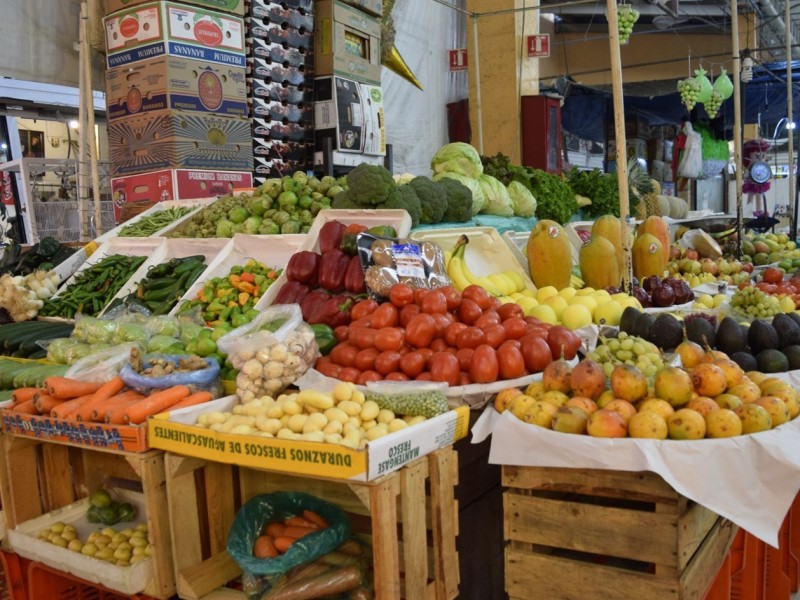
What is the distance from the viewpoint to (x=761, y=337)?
2.93 meters

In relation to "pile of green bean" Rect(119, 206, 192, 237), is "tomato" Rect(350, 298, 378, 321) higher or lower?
lower

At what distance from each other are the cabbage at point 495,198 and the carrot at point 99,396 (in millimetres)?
3222

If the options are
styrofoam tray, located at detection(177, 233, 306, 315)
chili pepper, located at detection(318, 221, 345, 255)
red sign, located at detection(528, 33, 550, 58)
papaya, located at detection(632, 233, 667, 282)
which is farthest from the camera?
red sign, located at detection(528, 33, 550, 58)

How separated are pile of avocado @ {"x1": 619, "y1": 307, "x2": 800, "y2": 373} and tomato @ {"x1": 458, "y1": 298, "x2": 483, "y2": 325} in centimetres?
75

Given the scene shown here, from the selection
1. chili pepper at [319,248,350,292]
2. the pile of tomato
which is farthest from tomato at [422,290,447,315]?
chili pepper at [319,248,350,292]

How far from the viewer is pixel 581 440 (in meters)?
2.10

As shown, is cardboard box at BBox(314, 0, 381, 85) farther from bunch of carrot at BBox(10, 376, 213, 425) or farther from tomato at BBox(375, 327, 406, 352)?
bunch of carrot at BBox(10, 376, 213, 425)

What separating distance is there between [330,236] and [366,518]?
156cm

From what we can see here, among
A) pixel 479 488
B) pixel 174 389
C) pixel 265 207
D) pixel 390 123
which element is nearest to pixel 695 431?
pixel 479 488

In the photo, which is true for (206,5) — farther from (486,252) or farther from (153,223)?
(486,252)

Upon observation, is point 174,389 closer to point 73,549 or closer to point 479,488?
point 73,549

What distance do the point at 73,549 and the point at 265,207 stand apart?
2.44 meters

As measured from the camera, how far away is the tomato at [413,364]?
9.20ft

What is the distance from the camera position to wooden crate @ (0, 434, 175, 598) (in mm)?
2467
